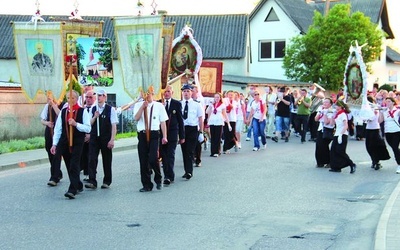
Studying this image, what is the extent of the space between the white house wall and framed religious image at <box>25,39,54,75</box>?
41173 mm

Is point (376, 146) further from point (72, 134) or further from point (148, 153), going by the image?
point (72, 134)

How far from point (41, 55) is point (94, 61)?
0.98 meters

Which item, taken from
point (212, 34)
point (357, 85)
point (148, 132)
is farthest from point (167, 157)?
point (212, 34)

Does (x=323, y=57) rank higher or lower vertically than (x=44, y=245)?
higher

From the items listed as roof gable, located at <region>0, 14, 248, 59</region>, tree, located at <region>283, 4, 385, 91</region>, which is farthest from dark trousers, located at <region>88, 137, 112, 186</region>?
roof gable, located at <region>0, 14, 248, 59</region>

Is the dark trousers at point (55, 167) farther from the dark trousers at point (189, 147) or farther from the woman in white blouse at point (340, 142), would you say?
the woman in white blouse at point (340, 142)

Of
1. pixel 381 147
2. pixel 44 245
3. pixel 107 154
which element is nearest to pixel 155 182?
pixel 107 154

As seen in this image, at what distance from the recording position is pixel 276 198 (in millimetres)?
11891

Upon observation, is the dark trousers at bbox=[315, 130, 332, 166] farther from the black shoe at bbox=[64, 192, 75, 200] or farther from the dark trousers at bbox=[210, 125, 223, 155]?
the black shoe at bbox=[64, 192, 75, 200]

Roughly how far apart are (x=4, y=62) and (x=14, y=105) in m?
25.7

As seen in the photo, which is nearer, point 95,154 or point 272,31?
point 95,154

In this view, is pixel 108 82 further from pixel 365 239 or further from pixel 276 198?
pixel 365 239

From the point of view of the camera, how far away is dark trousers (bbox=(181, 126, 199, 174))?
14141mm

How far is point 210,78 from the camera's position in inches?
795
